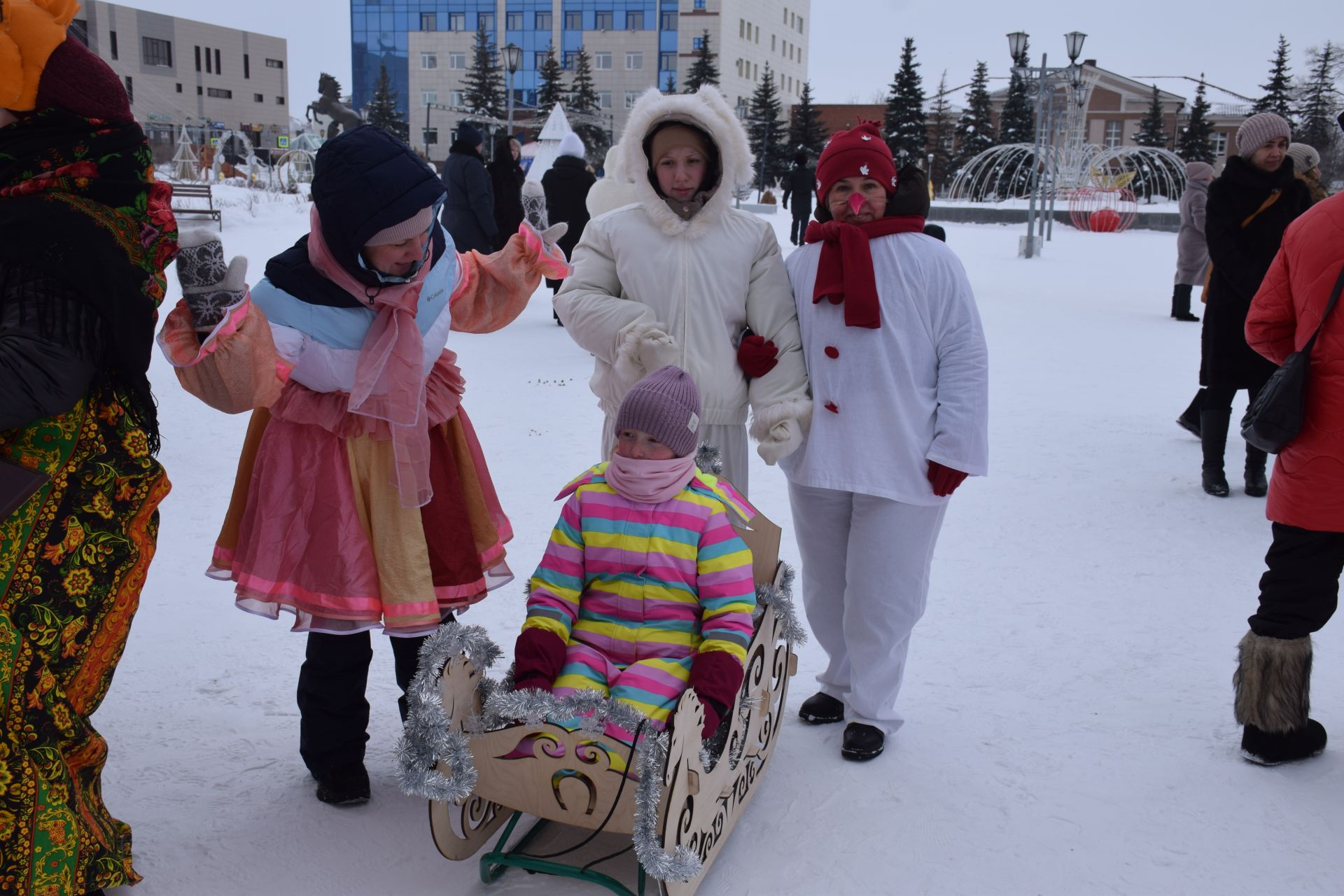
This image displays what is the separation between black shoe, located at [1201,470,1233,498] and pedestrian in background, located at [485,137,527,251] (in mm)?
6780

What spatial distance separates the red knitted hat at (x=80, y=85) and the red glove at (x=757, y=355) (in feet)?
4.93

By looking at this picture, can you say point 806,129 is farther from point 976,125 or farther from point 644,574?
point 644,574

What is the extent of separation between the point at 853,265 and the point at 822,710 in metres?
1.30

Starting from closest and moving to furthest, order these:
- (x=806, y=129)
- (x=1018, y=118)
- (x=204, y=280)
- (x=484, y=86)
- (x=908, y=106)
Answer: (x=204, y=280) → (x=908, y=106) → (x=1018, y=118) → (x=806, y=129) → (x=484, y=86)

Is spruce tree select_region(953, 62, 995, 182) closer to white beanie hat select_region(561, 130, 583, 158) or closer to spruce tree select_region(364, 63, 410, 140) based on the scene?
spruce tree select_region(364, 63, 410, 140)

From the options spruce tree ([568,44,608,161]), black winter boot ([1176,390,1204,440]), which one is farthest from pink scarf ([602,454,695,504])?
spruce tree ([568,44,608,161])

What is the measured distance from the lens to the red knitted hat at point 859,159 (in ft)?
8.70

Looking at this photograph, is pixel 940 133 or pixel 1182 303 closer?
pixel 1182 303

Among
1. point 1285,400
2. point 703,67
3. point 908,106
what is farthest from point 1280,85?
point 1285,400

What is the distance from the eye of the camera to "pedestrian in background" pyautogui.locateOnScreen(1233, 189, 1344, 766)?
2582 millimetres

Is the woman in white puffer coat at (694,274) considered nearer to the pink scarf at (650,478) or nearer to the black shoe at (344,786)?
the pink scarf at (650,478)

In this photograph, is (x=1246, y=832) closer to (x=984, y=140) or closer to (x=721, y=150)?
(x=721, y=150)

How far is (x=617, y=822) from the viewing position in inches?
81.3

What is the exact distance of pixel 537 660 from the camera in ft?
7.30
